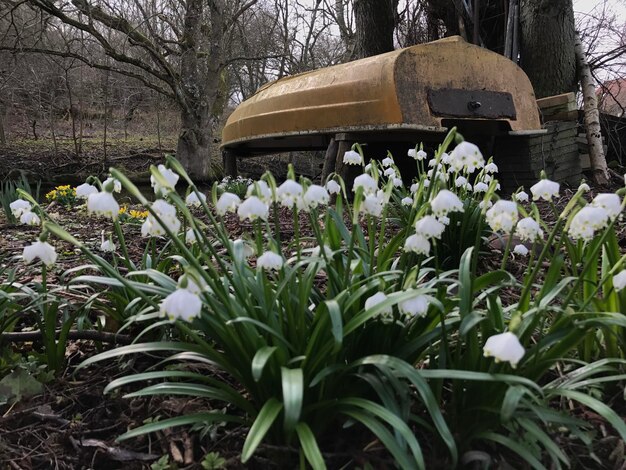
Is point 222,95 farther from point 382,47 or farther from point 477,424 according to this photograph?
point 477,424

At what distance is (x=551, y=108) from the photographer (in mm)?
6195

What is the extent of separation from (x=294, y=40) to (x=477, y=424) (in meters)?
13.7

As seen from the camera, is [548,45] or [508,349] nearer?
[508,349]

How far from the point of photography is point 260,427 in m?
1.17

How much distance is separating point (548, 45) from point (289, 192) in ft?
21.0

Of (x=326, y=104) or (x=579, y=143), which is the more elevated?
(x=326, y=104)

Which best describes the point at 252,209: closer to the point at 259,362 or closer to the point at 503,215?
the point at 259,362

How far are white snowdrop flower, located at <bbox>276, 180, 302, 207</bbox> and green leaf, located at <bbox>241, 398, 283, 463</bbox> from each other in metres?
0.52

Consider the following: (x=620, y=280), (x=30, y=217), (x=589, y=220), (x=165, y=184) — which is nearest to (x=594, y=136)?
(x=620, y=280)

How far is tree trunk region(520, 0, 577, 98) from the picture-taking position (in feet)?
21.1

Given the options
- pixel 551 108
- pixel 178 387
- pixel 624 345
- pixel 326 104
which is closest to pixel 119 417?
pixel 178 387

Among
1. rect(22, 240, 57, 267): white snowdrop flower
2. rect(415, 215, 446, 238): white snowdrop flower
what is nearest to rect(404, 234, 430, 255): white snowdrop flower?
rect(415, 215, 446, 238): white snowdrop flower

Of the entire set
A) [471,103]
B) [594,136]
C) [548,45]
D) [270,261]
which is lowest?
[270,261]

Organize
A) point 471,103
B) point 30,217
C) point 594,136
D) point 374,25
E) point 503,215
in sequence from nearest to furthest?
1. point 503,215
2. point 30,217
3. point 471,103
4. point 594,136
5. point 374,25
